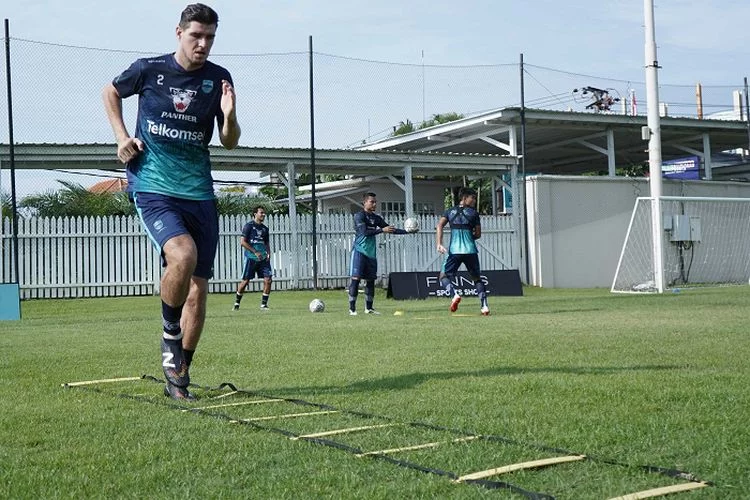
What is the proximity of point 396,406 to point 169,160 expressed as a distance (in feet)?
7.04

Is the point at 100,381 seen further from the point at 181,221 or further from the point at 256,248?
the point at 256,248

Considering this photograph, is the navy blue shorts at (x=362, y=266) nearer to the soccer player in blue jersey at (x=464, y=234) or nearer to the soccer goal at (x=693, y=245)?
the soccer player in blue jersey at (x=464, y=234)

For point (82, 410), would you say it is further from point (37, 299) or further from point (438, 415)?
point (37, 299)

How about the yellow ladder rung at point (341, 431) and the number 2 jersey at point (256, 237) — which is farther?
the number 2 jersey at point (256, 237)

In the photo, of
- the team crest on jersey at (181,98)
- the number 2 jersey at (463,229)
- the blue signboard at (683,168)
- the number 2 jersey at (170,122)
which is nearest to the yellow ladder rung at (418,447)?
the number 2 jersey at (170,122)

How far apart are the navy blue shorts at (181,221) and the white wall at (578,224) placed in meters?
23.5

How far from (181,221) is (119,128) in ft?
2.24

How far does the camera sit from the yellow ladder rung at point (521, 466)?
3594 millimetres

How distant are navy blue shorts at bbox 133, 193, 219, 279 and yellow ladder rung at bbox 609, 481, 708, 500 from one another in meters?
3.55

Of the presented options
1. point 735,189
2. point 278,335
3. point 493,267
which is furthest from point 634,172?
point 278,335

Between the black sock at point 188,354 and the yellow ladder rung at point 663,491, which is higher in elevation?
the black sock at point 188,354

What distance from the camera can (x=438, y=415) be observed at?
16.5 feet

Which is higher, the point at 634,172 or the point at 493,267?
the point at 634,172

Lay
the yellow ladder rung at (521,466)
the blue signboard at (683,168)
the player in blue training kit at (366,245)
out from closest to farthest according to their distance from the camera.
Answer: the yellow ladder rung at (521,466), the player in blue training kit at (366,245), the blue signboard at (683,168)
